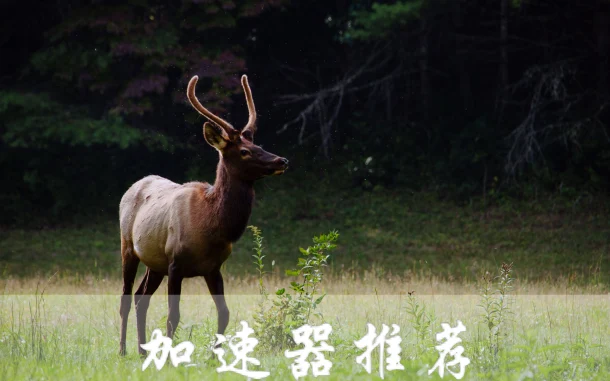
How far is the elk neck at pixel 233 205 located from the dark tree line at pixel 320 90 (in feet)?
40.0

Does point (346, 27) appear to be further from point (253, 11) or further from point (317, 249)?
point (317, 249)

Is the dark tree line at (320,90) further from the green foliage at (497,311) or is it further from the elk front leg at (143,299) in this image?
the green foliage at (497,311)

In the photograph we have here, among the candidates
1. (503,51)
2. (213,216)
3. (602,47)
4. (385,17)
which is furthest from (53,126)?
(213,216)

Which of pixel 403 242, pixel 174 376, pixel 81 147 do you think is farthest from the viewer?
Answer: pixel 81 147

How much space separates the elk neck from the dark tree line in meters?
12.2

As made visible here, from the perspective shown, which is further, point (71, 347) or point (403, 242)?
point (403, 242)

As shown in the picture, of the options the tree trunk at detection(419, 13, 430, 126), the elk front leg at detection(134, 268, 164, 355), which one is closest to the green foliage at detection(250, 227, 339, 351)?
the elk front leg at detection(134, 268, 164, 355)

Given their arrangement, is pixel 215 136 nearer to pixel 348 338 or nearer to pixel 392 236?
pixel 348 338

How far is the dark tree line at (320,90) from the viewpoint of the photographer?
19438 mm

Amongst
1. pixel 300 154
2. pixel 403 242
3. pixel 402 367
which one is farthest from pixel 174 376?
pixel 300 154

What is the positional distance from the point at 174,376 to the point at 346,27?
692 inches

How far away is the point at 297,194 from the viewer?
2109 cm

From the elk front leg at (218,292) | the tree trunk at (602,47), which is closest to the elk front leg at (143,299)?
the elk front leg at (218,292)

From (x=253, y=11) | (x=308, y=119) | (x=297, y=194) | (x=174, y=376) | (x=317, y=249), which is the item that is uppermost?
(x=253, y=11)
